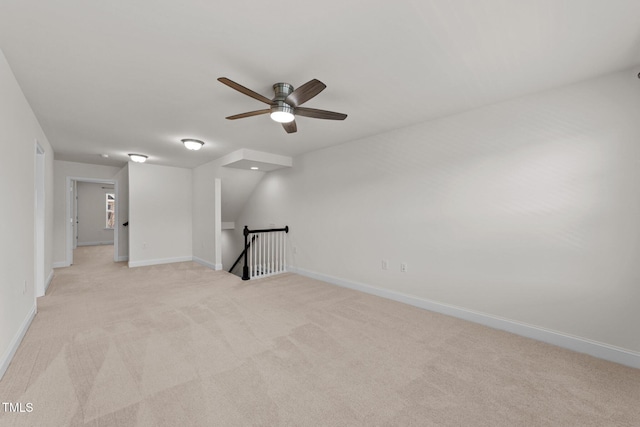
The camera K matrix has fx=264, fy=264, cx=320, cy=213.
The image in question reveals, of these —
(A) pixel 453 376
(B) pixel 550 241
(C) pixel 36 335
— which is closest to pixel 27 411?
(C) pixel 36 335

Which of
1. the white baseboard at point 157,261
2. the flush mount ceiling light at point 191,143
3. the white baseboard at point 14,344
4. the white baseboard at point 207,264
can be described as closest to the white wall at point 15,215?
the white baseboard at point 14,344

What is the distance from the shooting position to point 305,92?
208cm

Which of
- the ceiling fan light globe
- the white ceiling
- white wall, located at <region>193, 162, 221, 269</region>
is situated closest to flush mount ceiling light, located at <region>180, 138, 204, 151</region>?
the white ceiling

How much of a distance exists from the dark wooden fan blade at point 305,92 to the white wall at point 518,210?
6.17 feet

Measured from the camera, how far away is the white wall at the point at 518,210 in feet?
7.21

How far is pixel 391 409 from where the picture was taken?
1654mm

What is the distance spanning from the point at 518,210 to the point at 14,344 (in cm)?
474

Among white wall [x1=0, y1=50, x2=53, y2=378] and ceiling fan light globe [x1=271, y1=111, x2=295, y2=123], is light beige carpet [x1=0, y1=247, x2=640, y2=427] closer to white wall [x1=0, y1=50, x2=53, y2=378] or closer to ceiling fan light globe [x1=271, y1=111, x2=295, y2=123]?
white wall [x1=0, y1=50, x2=53, y2=378]

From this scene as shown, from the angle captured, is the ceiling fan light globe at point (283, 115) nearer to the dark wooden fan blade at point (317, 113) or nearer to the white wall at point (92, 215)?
the dark wooden fan blade at point (317, 113)

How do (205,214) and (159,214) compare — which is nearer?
(205,214)

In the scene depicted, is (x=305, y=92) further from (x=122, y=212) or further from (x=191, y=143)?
(x=122, y=212)

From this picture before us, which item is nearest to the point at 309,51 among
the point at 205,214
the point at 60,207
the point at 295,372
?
the point at 295,372

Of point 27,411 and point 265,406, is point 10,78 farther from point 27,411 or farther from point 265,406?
point 265,406

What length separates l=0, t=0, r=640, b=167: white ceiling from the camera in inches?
60.3
